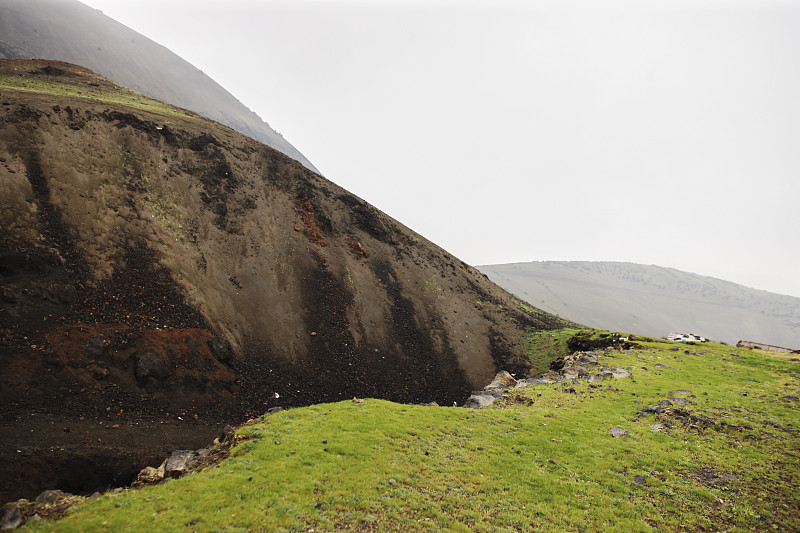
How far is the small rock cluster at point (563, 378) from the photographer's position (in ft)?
85.5

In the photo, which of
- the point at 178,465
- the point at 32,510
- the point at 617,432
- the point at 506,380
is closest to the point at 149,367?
the point at 178,465

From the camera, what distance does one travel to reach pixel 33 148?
30406 mm

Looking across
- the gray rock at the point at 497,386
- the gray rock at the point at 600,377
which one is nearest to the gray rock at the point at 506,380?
the gray rock at the point at 497,386

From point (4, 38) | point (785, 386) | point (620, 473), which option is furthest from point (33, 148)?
point (4, 38)

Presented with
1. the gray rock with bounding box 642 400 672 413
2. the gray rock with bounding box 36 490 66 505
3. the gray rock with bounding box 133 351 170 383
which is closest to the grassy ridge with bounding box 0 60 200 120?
the gray rock with bounding box 133 351 170 383

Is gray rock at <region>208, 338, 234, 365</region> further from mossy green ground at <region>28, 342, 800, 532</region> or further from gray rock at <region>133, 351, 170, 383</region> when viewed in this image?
mossy green ground at <region>28, 342, 800, 532</region>

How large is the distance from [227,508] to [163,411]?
16934mm

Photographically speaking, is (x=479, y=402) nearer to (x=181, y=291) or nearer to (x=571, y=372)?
(x=571, y=372)

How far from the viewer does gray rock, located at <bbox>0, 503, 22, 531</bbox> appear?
28.6 ft

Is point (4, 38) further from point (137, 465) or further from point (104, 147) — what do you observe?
point (137, 465)

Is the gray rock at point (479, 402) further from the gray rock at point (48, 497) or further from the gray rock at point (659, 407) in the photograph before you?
the gray rock at point (48, 497)

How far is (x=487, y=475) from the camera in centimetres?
1411

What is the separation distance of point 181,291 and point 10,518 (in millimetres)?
24307

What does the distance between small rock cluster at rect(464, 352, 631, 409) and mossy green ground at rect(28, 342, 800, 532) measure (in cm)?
355
